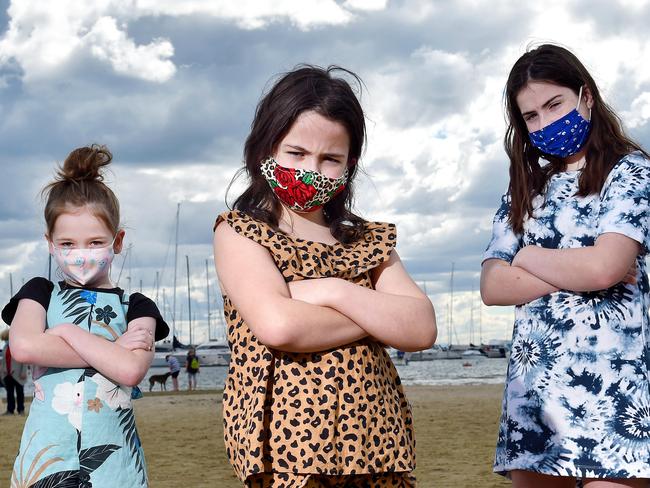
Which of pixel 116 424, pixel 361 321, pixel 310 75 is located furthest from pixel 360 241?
pixel 116 424

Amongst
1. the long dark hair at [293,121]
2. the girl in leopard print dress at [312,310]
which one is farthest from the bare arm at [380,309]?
the long dark hair at [293,121]

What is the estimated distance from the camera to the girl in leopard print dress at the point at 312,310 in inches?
118

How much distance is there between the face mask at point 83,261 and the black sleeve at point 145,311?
23cm

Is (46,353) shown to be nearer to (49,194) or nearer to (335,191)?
(49,194)

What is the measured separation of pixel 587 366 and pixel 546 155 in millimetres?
1083

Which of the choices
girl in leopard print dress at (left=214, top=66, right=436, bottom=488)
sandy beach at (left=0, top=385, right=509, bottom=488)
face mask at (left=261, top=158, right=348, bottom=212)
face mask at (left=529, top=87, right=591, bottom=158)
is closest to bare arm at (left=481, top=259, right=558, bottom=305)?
face mask at (left=529, top=87, right=591, bottom=158)

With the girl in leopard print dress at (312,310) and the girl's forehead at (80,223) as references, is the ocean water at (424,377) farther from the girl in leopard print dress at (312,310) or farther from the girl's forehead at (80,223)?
the girl in leopard print dress at (312,310)

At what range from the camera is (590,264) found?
12.2ft

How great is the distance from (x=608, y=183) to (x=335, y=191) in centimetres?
139

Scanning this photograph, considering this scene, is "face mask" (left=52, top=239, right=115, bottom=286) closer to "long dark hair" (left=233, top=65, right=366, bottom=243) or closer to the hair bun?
the hair bun

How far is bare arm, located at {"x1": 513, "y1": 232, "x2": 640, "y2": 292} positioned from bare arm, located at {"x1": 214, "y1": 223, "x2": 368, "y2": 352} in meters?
1.12

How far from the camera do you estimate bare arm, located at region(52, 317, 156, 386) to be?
3787mm

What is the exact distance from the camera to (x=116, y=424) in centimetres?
390

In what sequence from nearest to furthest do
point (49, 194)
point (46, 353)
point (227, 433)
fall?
point (227, 433) < point (46, 353) < point (49, 194)
